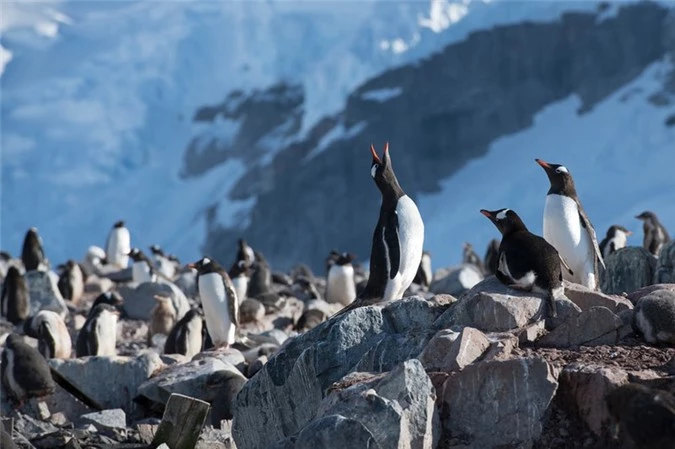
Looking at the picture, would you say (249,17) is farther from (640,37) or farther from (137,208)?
(640,37)

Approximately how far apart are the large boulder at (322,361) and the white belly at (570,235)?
6.24ft

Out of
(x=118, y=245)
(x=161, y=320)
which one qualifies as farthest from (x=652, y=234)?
(x=118, y=245)

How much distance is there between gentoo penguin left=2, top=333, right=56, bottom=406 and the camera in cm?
784

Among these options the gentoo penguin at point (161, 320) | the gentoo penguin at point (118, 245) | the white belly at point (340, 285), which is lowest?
the gentoo penguin at point (161, 320)

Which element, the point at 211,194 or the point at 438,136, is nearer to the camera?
the point at 438,136

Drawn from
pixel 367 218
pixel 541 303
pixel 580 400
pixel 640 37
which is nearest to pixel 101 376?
pixel 541 303

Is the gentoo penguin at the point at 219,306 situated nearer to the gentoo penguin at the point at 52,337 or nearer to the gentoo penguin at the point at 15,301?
the gentoo penguin at the point at 52,337

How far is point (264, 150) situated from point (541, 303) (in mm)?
53285

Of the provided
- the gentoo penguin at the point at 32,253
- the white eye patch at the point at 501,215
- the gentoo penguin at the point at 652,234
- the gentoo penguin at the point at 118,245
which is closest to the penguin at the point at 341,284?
the gentoo penguin at the point at 652,234

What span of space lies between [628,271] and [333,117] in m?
45.9

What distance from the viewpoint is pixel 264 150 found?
5869cm

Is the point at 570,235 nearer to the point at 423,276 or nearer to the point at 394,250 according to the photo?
the point at 394,250

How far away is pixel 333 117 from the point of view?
54.5 meters

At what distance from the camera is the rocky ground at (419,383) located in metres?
4.82
